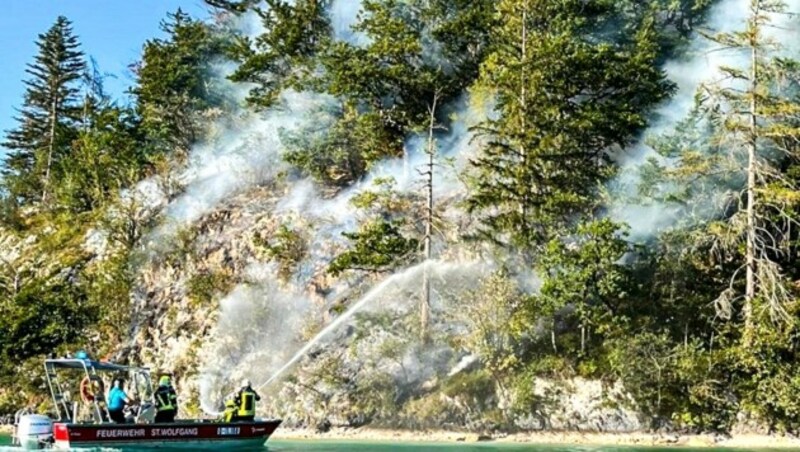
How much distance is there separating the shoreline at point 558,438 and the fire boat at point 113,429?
670cm

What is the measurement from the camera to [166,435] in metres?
27.0

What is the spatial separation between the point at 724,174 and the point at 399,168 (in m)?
20.7

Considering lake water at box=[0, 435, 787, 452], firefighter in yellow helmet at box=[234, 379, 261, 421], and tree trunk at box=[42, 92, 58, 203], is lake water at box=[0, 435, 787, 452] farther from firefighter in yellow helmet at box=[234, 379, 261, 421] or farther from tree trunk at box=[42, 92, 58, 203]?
tree trunk at box=[42, 92, 58, 203]

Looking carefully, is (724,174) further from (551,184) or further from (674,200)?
(551,184)

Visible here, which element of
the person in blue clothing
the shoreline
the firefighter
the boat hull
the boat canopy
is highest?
the boat canopy

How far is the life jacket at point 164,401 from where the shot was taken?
2759 centimetres

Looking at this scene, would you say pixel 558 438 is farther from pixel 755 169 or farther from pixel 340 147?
pixel 340 147

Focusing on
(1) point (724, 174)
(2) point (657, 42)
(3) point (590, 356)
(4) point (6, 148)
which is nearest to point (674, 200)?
(1) point (724, 174)

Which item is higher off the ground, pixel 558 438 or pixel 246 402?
pixel 246 402

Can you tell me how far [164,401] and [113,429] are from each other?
2079 mm

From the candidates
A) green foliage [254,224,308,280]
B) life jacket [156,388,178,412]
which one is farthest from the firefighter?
green foliage [254,224,308,280]

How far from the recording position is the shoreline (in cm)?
3186

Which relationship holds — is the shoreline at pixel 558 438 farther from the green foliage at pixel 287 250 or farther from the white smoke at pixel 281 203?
the green foliage at pixel 287 250

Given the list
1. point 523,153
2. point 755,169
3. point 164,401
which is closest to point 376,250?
point 523,153
